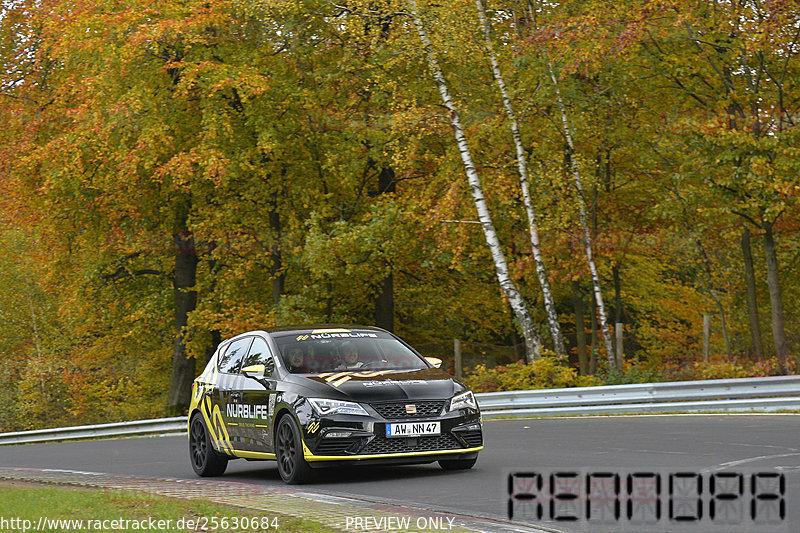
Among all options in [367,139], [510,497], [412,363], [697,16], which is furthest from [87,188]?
[510,497]

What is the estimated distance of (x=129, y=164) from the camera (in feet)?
108

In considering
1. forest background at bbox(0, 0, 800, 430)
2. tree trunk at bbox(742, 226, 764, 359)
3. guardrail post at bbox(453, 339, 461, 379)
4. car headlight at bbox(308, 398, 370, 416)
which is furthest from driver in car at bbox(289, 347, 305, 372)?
tree trunk at bbox(742, 226, 764, 359)

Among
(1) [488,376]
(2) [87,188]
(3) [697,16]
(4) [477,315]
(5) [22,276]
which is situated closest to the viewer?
(1) [488,376]

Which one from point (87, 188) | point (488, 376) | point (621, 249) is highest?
point (87, 188)

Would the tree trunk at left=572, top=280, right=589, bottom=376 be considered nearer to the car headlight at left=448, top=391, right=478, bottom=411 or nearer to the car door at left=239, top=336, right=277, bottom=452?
the car door at left=239, top=336, right=277, bottom=452

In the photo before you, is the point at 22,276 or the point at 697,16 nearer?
the point at 697,16

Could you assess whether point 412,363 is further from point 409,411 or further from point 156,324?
point 156,324

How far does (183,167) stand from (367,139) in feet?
16.6

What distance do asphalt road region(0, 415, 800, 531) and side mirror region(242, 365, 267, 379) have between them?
1.17 metres

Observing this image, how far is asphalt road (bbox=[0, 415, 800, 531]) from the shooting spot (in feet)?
36.9

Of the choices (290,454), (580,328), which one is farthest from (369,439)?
(580,328)

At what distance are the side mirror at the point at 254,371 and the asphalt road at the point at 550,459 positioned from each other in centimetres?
117

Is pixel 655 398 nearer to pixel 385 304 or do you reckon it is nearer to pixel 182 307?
pixel 385 304

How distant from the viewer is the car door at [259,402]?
1316 cm
